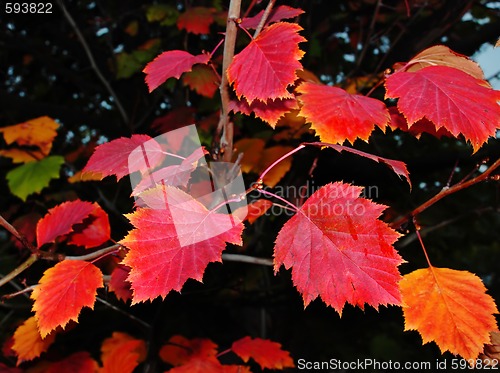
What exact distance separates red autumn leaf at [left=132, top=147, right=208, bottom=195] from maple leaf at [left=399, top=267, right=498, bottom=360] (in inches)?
17.5

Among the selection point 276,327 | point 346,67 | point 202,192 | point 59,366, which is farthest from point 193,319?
point 346,67

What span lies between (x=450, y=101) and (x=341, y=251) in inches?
12.4

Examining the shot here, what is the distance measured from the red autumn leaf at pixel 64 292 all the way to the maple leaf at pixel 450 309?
0.59 meters

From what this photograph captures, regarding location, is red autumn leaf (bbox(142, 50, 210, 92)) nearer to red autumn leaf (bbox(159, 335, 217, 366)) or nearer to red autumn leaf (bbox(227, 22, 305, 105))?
red autumn leaf (bbox(227, 22, 305, 105))

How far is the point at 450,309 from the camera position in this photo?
77cm

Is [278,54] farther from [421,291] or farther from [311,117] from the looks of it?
[421,291]

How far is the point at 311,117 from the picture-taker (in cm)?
73

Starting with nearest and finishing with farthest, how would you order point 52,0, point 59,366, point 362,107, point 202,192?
point 362,107 → point 202,192 → point 59,366 → point 52,0

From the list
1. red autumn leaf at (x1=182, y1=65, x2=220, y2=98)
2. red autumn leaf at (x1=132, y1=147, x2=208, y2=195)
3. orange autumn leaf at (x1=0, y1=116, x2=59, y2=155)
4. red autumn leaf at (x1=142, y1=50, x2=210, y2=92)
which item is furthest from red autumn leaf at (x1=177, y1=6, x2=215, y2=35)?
red autumn leaf at (x1=132, y1=147, x2=208, y2=195)

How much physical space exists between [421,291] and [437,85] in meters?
0.38

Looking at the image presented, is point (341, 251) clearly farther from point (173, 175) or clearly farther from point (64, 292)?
point (64, 292)

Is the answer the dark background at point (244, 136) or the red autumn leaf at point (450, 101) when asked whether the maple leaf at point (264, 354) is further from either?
the red autumn leaf at point (450, 101)

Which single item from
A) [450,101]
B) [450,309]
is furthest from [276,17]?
[450,309]

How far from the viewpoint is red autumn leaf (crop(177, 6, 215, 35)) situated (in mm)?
1834
